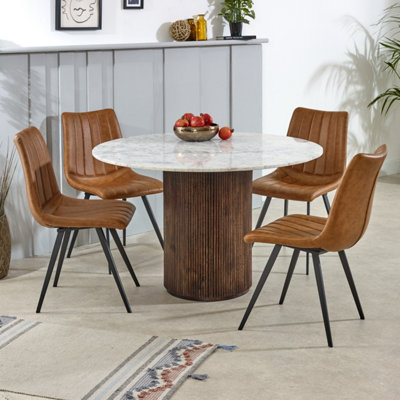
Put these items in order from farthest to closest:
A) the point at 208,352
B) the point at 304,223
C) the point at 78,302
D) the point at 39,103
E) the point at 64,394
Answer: the point at 39,103 → the point at 78,302 → the point at 304,223 → the point at 208,352 → the point at 64,394

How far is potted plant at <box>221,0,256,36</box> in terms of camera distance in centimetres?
550

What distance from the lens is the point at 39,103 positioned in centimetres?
452

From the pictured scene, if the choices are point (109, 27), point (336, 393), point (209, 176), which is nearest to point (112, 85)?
point (109, 27)

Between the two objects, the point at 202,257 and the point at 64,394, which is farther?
the point at 202,257

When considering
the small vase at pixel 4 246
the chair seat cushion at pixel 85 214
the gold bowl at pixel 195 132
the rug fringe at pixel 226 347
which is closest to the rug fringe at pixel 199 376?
the rug fringe at pixel 226 347

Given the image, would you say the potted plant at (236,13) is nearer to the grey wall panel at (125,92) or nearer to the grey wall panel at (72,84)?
the grey wall panel at (125,92)

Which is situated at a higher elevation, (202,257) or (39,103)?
(39,103)

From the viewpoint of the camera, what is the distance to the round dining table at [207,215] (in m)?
3.67

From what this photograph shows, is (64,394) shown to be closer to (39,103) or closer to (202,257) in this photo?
(202,257)

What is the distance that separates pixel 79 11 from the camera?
479 cm

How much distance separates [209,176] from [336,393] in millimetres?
1282

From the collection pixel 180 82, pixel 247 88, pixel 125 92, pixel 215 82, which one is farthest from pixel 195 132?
pixel 247 88

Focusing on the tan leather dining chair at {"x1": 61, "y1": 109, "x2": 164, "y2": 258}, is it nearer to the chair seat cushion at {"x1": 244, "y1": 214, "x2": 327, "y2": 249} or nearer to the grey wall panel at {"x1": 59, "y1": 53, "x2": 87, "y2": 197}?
the grey wall panel at {"x1": 59, "y1": 53, "x2": 87, "y2": 197}

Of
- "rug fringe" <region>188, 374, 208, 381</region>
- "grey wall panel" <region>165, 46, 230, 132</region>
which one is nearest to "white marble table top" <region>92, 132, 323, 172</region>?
"rug fringe" <region>188, 374, 208, 381</region>
